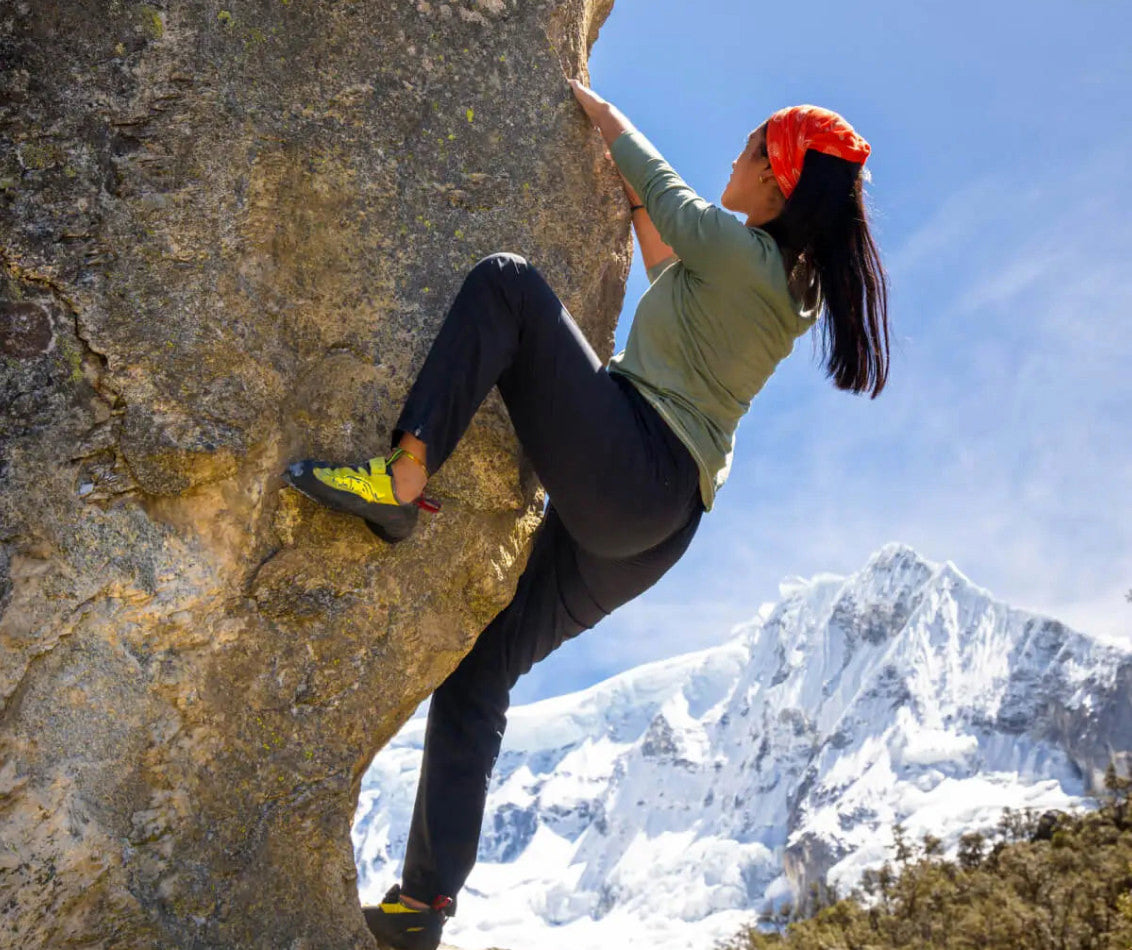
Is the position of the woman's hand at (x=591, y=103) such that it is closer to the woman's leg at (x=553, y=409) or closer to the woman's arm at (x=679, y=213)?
the woman's arm at (x=679, y=213)

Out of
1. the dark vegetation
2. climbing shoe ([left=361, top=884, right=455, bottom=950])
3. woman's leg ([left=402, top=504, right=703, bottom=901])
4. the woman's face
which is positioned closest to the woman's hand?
the woman's face

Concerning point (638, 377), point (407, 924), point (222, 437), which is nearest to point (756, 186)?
point (638, 377)

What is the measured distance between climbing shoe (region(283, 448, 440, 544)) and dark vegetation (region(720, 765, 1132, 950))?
498 inches

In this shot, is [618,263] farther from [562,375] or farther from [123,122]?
Result: [123,122]

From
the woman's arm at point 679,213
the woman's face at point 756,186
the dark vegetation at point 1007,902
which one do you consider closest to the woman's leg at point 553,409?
the woman's arm at point 679,213

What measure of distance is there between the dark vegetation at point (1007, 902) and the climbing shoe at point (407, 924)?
11472 mm

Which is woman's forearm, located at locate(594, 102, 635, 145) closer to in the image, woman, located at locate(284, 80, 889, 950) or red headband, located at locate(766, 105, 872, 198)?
woman, located at locate(284, 80, 889, 950)

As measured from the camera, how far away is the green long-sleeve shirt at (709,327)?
14.7 feet

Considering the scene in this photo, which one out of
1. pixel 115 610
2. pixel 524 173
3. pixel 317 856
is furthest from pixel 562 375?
pixel 317 856

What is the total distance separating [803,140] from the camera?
4613 mm

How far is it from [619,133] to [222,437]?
234 centimetres

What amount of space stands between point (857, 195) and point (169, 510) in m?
3.10

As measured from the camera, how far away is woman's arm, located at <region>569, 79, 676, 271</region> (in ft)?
17.5

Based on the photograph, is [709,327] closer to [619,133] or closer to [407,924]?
[619,133]
